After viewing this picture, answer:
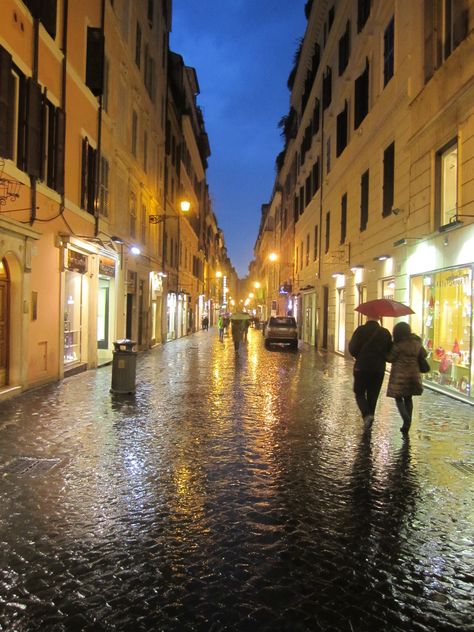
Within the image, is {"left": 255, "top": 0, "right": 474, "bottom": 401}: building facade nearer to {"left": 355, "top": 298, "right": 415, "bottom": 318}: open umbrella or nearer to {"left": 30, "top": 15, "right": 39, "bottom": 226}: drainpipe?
{"left": 355, "top": 298, "right": 415, "bottom": 318}: open umbrella

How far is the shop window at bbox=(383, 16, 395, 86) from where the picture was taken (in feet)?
50.9

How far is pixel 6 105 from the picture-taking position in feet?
30.4

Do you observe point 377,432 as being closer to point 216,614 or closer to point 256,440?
point 256,440

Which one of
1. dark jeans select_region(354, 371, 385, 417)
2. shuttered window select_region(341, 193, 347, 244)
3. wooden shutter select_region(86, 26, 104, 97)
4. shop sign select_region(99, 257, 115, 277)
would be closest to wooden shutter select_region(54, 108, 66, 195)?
wooden shutter select_region(86, 26, 104, 97)

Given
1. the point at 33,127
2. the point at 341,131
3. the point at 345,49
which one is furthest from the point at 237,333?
the point at 33,127

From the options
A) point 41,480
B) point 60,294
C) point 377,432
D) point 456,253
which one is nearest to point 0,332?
point 60,294

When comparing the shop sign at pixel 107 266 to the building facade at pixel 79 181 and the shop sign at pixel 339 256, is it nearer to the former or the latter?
the building facade at pixel 79 181

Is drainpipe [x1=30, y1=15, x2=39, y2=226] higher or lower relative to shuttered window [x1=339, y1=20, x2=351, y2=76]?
lower

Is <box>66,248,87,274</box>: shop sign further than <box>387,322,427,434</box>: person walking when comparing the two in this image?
Yes

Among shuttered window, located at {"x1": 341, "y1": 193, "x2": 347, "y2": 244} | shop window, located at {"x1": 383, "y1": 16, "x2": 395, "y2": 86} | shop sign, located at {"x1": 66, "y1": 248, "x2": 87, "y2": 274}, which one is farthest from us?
shuttered window, located at {"x1": 341, "y1": 193, "x2": 347, "y2": 244}

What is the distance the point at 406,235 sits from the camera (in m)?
13.6

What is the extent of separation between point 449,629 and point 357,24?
2113 centimetres

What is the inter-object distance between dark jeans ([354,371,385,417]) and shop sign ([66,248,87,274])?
26.7 feet

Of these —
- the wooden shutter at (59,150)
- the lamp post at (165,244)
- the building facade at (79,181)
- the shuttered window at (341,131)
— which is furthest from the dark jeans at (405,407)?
the shuttered window at (341,131)
